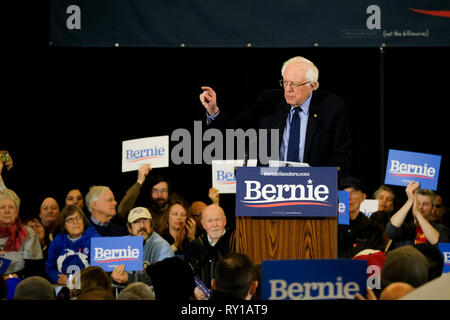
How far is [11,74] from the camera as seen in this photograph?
8.31 metres

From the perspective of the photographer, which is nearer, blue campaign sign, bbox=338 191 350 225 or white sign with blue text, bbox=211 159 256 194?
blue campaign sign, bbox=338 191 350 225

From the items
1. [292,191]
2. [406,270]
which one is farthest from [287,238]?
[406,270]

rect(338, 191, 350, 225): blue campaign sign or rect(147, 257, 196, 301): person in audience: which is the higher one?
rect(338, 191, 350, 225): blue campaign sign

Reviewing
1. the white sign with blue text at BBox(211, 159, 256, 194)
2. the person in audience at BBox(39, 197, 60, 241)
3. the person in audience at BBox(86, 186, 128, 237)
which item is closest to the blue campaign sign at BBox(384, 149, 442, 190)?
the white sign with blue text at BBox(211, 159, 256, 194)

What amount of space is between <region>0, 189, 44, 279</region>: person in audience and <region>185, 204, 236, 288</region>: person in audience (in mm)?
1473

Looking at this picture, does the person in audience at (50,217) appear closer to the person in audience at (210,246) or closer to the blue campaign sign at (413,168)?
the person in audience at (210,246)

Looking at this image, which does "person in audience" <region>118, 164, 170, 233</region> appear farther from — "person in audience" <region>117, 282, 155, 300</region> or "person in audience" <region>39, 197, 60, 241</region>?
"person in audience" <region>117, 282, 155, 300</region>

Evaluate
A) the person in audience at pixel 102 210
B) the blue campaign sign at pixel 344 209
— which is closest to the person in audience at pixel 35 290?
the blue campaign sign at pixel 344 209

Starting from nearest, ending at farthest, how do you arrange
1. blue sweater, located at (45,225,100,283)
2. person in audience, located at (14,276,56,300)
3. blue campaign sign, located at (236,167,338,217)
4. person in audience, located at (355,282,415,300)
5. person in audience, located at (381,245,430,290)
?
person in audience, located at (355,282,415,300) < person in audience, located at (381,245,430,290) < person in audience, located at (14,276,56,300) < blue campaign sign, located at (236,167,338,217) < blue sweater, located at (45,225,100,283)

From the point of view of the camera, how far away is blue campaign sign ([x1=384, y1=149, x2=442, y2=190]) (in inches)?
271

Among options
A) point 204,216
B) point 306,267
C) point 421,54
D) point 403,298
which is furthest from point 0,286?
point 421,54

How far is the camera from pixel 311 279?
3209 mm

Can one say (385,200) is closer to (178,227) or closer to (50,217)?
(178,227)

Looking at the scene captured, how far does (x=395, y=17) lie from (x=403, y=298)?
5.40 m
